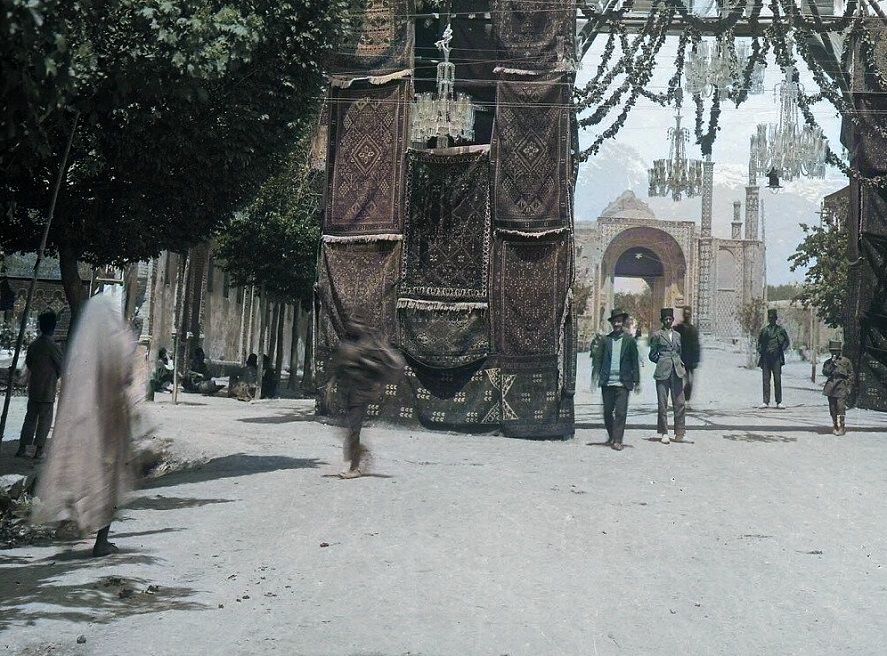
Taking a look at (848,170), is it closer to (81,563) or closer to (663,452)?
(663,452)

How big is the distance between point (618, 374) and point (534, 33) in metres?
5.18

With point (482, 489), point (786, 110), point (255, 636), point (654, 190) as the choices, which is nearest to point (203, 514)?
point (482, 489)

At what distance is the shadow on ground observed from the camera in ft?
32.3

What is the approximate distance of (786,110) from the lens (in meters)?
19.5

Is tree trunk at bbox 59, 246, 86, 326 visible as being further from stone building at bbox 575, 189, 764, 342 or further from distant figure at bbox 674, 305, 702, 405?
stone building at bbox 575, 189, 764, 342

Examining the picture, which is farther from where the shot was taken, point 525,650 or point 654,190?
point 654,190

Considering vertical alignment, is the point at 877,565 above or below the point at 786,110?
below

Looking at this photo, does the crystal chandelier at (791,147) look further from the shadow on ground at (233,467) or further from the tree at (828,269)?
the shadow on ground at (233,467)

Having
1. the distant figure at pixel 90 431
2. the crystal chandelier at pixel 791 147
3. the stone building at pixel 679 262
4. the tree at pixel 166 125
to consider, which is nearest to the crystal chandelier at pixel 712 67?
the crystal chandelier at pixel 791 147

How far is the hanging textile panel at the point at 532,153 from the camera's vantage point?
45.3ft

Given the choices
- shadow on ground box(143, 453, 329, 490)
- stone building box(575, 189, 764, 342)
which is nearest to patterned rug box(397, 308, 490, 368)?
shadow on ground box(143, 453, 329, 490)

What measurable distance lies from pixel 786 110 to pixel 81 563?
1713cm

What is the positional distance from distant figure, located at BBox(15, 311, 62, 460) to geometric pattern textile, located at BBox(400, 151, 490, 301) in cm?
500

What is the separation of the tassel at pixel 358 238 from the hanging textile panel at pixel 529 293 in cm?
148
